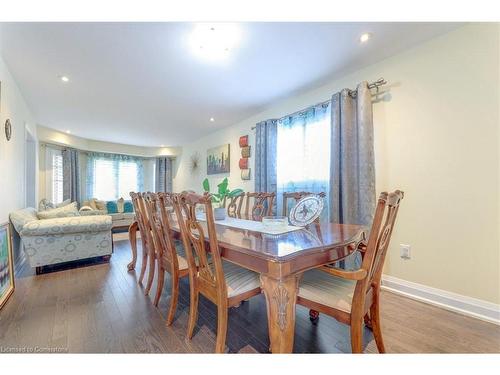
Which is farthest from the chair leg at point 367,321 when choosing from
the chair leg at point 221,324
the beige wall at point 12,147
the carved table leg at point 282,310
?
the beige wall at point 12,147

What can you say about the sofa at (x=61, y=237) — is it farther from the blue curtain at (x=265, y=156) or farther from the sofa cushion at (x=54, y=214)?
the blue curtain at (x=265, y=156)

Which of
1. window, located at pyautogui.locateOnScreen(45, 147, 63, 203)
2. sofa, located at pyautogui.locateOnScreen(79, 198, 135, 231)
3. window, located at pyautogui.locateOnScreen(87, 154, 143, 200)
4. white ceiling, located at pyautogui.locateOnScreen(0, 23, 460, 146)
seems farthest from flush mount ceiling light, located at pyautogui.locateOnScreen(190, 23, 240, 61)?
window, located at pyautogui.locateOnScreen(87, 154, 143, 200)

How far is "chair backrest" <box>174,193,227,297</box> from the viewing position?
1.13m

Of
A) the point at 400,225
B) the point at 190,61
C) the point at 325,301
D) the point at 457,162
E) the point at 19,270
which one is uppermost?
the point at 190,61

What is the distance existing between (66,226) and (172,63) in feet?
7.50

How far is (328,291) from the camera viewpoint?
120cm

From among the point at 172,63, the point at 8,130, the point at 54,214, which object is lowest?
the point at 54,214

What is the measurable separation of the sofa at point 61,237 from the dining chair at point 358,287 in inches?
110

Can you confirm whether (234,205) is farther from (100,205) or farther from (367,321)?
(100,205)

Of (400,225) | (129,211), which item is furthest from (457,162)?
(129,211)

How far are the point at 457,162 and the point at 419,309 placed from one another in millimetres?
1279

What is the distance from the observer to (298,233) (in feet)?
4.82

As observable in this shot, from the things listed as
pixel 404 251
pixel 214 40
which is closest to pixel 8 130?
pixel 214 40
